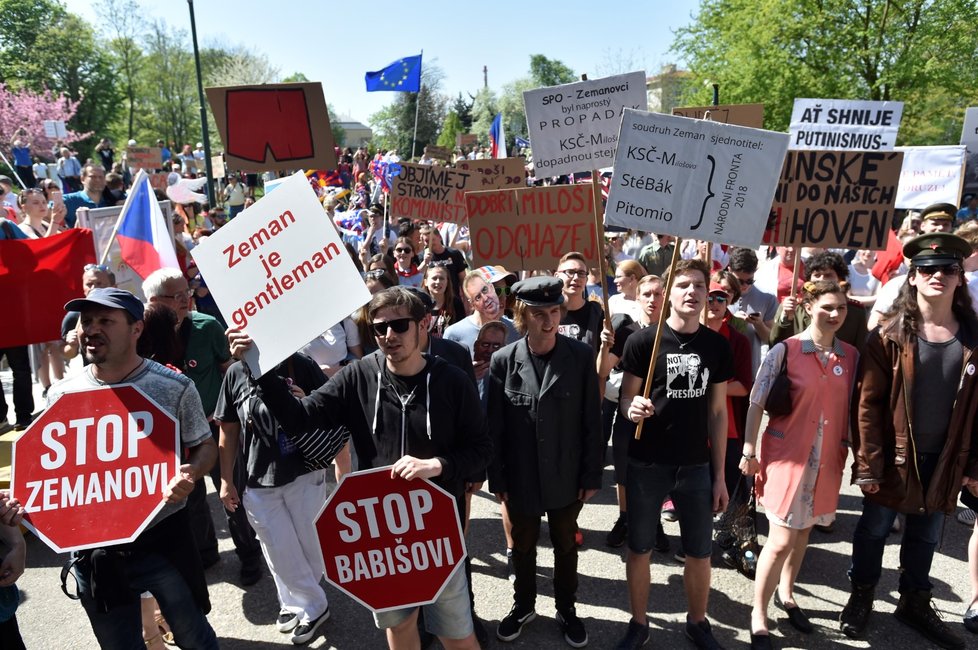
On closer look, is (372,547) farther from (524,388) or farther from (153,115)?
(153,115)

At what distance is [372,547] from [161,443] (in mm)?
935

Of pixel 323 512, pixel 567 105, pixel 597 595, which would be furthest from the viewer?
pixel 567 105

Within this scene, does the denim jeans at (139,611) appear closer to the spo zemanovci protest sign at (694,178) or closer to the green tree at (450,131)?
the spo zemanovci protest sign at (694,178)

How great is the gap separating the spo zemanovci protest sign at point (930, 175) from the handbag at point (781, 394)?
262 inches

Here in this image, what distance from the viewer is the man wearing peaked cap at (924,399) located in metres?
3.35

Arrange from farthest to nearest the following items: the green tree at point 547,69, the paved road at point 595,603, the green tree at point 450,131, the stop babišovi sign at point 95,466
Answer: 1. the green tree at point 547,69
2. the green tree at point 450,131
3. the paved road at point 595,603
4. the stop babišovi sign at point 95,466

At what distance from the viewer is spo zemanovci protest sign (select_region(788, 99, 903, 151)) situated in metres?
8.66

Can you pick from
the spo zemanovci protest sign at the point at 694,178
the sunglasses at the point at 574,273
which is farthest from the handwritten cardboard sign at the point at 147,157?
the spo zemanovci protest sign at the point at 694,178

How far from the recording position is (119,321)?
2668mm

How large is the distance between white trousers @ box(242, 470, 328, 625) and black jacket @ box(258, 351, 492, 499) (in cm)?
96

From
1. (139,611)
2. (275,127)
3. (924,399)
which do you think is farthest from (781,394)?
(275,127)

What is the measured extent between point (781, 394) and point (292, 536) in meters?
2.78

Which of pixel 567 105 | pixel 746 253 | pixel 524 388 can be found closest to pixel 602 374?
pixel 524 388

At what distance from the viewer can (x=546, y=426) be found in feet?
11.2
